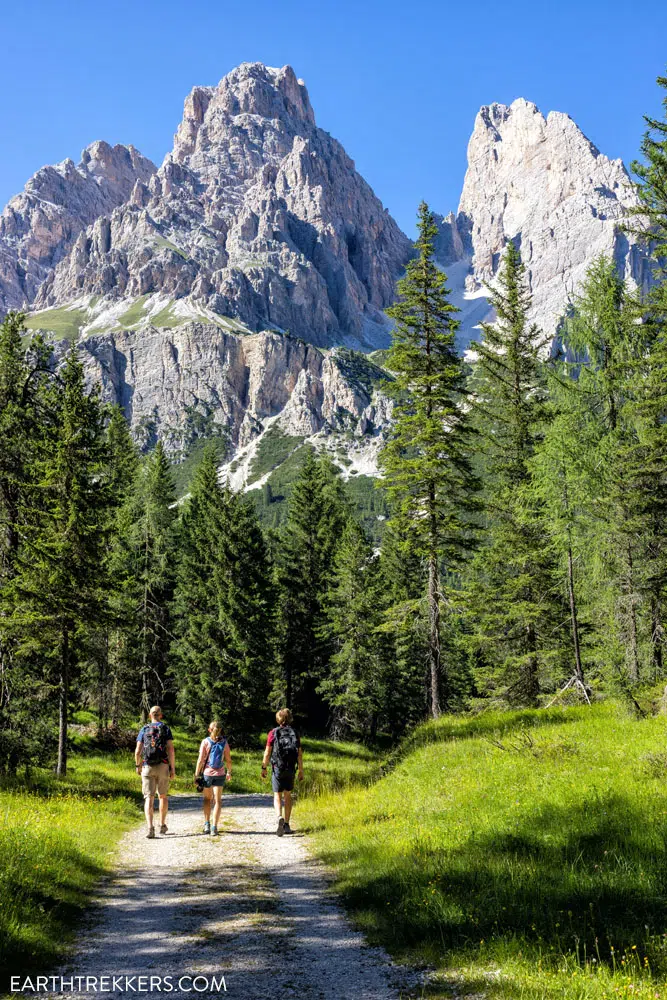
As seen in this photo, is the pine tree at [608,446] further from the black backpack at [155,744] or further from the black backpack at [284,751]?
the black backpack at [155,744]

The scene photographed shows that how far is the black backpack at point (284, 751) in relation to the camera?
1170cm

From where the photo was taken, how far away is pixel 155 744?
38.4 feet

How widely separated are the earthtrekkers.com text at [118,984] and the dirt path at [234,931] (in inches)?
1.7

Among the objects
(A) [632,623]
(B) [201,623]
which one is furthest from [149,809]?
(B) [201,623]

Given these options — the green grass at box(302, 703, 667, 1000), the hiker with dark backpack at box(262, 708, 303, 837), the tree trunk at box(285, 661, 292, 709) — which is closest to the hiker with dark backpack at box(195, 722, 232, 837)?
the hiker with dark backpack at box(262, 708, 303, 837)

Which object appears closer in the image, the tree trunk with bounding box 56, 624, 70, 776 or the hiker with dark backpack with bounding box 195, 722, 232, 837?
the hiker with dark backpack with bounding box 195, 722, 232, 837

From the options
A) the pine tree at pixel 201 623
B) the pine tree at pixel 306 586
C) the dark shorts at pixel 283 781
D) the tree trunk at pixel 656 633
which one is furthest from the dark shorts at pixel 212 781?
the pine tree at pixel 306 586

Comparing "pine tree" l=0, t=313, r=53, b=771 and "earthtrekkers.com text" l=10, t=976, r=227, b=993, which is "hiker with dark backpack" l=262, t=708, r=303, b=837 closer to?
"earthtrekkers.com text" l=10, t=976, r=227, b=993

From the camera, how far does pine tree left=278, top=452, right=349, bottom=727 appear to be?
1719 inches

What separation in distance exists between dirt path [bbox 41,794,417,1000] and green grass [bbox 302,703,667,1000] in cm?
40

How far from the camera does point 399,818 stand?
33.2 ft

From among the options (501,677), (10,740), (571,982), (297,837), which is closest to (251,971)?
(571,982)

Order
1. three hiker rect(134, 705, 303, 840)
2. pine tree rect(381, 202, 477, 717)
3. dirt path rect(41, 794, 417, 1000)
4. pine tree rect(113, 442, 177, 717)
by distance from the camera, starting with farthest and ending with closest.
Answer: pine tree rect(113, 442, 177, 717) → pine tree rect(381, 202, 477, 717) → three hiker rect(134, 705, 303, 840) → dirt path rect(41, 794, 417, 1000)

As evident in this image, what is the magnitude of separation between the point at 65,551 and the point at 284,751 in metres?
10.3
